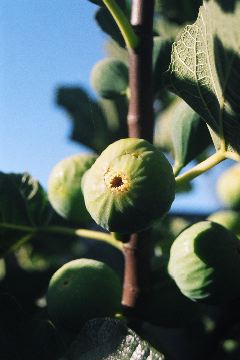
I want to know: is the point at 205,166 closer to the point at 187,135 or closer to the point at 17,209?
the point at 187,135

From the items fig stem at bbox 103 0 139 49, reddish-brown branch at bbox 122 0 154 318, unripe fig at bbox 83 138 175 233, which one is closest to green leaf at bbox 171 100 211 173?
reddish-brown branch at bbox 122 0 154 318

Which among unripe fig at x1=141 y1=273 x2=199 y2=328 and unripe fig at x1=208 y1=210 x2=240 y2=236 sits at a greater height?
unripe fig at x1=208 y1=210 x2=240 y2=236

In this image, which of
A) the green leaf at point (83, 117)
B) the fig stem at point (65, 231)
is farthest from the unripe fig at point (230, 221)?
the green leaf at point (83, 117)

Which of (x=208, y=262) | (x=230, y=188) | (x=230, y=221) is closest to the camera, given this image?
(x=208, y=262)

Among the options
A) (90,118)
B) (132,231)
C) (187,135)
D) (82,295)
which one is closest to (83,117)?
(90,118)

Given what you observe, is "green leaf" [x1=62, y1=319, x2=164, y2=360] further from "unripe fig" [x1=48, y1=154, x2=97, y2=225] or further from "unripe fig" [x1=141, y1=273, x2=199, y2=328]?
"unripe fig" [x1=48, y1=154, x2=97, y2=225]

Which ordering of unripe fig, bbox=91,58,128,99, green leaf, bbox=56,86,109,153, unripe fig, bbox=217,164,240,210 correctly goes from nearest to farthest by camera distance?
unripe fig, bbox=91,58,128,99 < unripe fig, bbox=217,164,240,210 < green leaf, bbox=56,86,109,153
